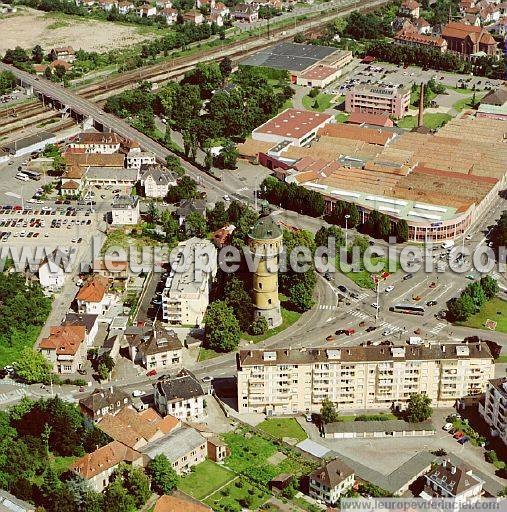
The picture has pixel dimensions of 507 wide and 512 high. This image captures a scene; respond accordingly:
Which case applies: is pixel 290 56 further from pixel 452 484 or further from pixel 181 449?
pixel 452 484

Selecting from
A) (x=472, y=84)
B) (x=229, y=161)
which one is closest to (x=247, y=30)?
(x=472, y=84)

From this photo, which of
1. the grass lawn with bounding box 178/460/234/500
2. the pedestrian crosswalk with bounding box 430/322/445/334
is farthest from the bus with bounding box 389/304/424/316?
the grass lawn with bounding box 178/460/234/500

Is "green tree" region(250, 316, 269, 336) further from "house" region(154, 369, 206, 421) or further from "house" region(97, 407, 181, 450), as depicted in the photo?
"house" region(97, 407, 181, 450)

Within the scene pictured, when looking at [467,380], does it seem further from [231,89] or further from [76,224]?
[231,89]

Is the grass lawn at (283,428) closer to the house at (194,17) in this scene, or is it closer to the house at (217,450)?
the house at (217,450)

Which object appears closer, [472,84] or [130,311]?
[130,311]

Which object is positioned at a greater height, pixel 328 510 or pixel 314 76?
pixel 314 76
